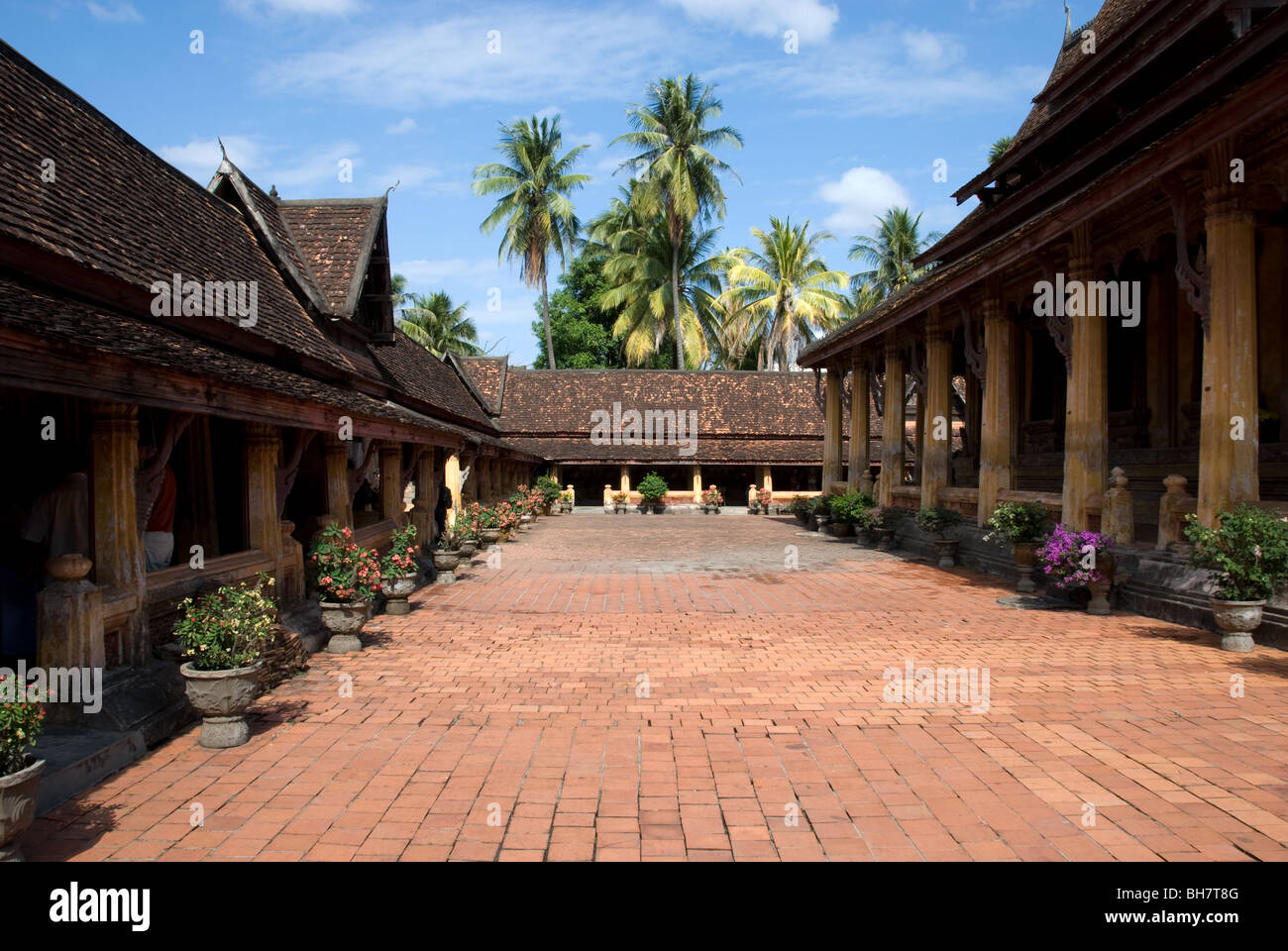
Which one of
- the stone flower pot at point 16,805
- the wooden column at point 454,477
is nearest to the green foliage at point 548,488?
the wooden column at point 454,477

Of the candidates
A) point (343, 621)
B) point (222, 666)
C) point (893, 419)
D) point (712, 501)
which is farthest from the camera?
point (712, 501)

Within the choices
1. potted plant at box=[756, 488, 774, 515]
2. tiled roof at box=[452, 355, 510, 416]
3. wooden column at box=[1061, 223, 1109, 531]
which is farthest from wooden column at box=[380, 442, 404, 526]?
tiled roof at box=[452, 355, 510, 416]

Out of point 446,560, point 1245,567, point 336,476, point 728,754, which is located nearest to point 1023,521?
point 1245,567

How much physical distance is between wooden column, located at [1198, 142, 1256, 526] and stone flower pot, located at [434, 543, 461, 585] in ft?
32.3

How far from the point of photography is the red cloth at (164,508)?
22.9 feet

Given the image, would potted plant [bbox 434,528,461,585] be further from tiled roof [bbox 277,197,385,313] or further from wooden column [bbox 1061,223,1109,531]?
wooden column [bbox 1061,223,1109,531]

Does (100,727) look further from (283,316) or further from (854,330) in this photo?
(854,330)

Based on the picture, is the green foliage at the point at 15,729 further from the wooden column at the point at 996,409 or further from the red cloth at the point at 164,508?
the wooden column at the point at 996,409

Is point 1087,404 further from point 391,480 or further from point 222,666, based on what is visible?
point 222,666

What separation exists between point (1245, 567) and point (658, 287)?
38254 mm

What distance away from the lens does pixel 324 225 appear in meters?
15.8

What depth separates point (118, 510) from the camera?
5555 millimetres

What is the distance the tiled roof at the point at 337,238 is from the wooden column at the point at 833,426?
13.6 m

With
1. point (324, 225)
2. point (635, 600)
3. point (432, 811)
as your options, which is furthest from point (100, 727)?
point (324, 225)
